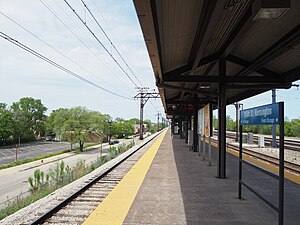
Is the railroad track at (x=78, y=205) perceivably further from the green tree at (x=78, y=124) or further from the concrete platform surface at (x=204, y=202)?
the green tree at (x=78, y=124)

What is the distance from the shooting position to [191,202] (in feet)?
18.2

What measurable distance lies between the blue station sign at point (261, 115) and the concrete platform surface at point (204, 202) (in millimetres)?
1588

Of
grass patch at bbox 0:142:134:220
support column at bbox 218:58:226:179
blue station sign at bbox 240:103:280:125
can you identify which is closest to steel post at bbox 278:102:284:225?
blue station sign at bbox 240:103:280:125

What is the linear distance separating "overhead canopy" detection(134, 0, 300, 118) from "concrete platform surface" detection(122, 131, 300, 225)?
2.89 m

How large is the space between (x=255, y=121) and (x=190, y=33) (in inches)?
89.9

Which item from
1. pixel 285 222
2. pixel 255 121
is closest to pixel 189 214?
pixel 285 222

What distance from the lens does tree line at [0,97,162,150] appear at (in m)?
52.8

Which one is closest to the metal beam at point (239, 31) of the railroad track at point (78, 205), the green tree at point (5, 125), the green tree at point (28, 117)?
the railroad track at point (78, 205)

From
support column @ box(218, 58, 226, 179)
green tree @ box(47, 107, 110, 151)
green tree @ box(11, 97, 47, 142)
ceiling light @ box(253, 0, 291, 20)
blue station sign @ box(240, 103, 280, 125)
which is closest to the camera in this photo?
ceiling light @ box(253, 0, 291, 20)

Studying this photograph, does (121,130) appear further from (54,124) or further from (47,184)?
(47,184)

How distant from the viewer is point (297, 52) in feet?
21.8

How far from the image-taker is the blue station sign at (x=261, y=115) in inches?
162

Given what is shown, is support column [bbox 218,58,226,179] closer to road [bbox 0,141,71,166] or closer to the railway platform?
the railway platform

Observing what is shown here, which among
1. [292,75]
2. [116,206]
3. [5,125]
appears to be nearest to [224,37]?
[292,75]
